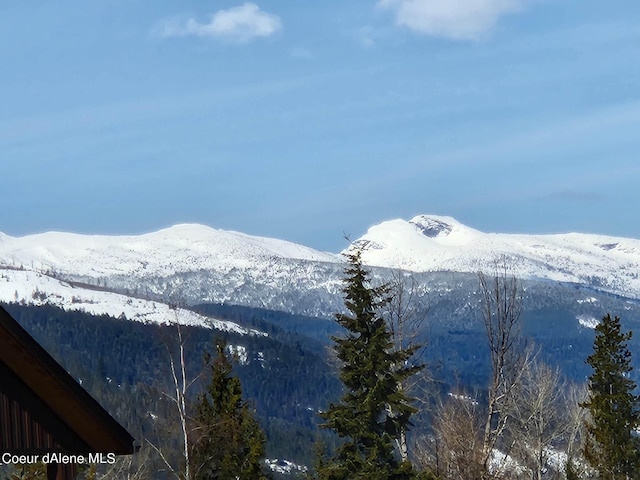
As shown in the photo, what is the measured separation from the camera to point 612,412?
128ft

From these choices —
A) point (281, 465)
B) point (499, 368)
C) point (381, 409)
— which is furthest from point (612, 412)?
point (281, 465)

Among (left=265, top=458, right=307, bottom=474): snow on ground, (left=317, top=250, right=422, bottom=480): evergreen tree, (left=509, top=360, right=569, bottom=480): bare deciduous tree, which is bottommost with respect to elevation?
Answer: (left=265, top=458, right=307, bottom=474): snow on ground

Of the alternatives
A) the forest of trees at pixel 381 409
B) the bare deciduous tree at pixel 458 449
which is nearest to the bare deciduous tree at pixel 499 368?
the forest of trees at pixel 381 409

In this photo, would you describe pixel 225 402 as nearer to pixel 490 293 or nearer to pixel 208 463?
pixel 208 463

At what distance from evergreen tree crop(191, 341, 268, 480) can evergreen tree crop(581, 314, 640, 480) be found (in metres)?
12.0

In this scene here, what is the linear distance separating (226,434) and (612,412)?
15.2 m

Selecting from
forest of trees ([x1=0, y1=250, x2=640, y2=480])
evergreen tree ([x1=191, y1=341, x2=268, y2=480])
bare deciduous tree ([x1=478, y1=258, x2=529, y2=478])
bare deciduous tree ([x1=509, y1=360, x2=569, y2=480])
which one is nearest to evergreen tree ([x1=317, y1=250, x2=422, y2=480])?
forest of trees ([x1=0, y1=250, x2=640, y2=480])

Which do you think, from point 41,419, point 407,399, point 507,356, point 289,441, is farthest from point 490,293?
point 289,441

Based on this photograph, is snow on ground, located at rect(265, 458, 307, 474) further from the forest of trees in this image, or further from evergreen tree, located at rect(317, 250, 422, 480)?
evergreen tree, located at rect(317, 250, 422, 480)

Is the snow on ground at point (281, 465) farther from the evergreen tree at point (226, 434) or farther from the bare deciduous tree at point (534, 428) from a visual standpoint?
the evergreen tree at point (226, 434)

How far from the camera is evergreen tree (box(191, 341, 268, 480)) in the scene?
107 ft

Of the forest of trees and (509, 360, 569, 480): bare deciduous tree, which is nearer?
the forest of trees

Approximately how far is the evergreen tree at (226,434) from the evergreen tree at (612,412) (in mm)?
12010

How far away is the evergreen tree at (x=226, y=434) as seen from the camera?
32.6m
